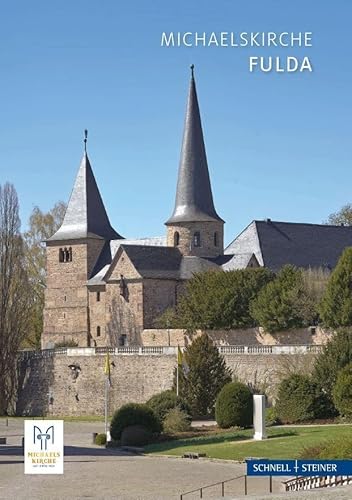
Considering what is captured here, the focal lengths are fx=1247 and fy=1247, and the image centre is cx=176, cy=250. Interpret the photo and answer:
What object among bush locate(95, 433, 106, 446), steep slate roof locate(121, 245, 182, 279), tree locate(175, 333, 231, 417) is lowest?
bush locate(95, 433, 106, 446)

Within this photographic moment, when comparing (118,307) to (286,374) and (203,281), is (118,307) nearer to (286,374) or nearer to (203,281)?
(203,281)

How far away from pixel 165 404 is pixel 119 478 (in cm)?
1561

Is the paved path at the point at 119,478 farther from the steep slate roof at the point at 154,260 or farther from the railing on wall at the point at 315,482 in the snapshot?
the steep slate roof at the point at 154,260

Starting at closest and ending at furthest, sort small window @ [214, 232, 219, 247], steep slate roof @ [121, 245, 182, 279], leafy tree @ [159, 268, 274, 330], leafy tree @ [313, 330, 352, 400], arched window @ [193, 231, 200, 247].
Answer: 1. leafy tree @ [313, 330, 352, 400]
2. leafy tree @ [159, 268, 274, 330]
3. steep slate roof @ [121, 245, 182, 279]
4. arched window @ [193, 231, 200, 247]
5. small window @ [214, 232, 219, 247]

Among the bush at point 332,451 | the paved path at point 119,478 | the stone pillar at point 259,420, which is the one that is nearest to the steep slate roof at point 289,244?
→ the stone pillar at point 259,420

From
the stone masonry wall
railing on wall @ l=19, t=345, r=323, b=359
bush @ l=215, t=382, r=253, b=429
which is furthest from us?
the stone masonry wall

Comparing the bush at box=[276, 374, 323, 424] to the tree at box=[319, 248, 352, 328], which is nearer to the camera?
the bush at box=[276, 374, 323, 424]

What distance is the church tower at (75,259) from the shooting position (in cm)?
7919

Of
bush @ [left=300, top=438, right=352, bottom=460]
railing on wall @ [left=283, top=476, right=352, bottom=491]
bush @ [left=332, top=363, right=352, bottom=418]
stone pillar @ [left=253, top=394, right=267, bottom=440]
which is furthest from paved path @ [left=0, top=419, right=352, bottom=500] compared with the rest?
bush @ [left=332, top=363, right=352, bottom=418]

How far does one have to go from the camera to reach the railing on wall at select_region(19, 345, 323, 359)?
2120 inches

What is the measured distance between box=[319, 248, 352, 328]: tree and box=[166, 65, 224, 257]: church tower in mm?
16782

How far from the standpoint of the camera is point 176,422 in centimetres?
4784

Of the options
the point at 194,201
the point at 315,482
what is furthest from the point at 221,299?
the point at 315,482

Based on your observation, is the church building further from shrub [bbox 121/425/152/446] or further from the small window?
shrub [bbox 121/425/152/446]
